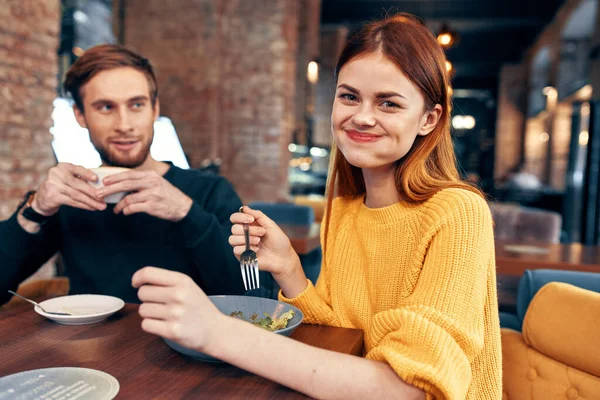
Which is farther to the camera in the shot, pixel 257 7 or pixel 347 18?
pixel 347 18

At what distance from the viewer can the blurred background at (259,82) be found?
2.87m

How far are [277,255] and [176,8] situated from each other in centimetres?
494

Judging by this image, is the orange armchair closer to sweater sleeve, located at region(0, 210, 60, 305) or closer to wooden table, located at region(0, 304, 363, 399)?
wooden table, located at region(0, 304, 363, 399)

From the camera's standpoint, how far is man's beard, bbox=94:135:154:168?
1760 millimetres

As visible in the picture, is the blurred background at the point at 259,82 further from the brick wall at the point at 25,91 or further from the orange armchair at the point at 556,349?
the orange armchair at the point at 556,349

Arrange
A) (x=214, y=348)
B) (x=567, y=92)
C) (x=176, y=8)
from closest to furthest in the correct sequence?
(x=214, y=348) < (x=176, y=8) < (x=567, y=92)

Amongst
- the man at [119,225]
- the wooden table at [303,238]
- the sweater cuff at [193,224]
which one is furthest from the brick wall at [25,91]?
the sweater cuff at [193,224]

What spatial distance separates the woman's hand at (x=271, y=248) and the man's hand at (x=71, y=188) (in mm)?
407

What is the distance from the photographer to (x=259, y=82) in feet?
19.8

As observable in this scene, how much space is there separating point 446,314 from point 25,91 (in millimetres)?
2769

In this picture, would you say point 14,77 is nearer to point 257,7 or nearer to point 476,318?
point 476,318

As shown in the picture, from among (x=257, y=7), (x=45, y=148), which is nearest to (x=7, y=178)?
(x=45, y=148)

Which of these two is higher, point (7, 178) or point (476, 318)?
point (7, 178)

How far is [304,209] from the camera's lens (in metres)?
3.80
